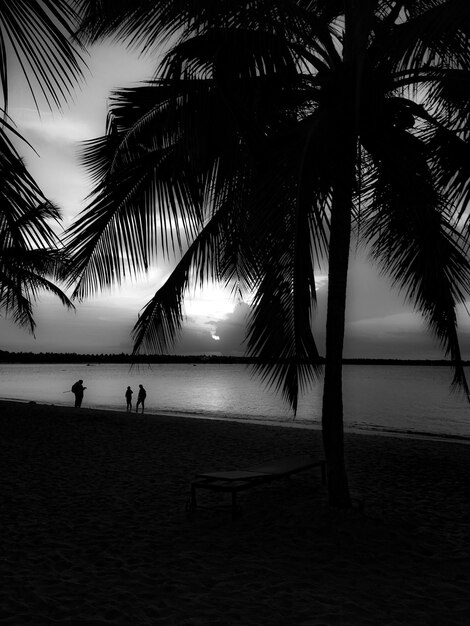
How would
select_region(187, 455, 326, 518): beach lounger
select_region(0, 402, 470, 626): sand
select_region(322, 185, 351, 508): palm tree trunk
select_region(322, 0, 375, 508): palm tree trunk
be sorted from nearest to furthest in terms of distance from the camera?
select_region(0, 402, 470, 626): sand → select_region(322, 0, 375, 508): palm tree trunk → select_region(322, 185, 351, 508): palm tree trunk → select_region(187, 455, 326, 518): beach lounger

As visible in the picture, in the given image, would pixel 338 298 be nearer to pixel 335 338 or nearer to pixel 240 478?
pixel 335 338

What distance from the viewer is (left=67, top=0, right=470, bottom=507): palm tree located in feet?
14.3

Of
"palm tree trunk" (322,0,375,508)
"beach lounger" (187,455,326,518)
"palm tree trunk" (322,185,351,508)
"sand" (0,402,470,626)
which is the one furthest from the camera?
"beach lounger" (187,455,326,518)

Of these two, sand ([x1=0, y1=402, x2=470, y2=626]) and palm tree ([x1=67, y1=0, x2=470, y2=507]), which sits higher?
palm tree ([x1=67, y1=0, x2=470, y2=507])

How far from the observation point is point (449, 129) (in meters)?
5.70

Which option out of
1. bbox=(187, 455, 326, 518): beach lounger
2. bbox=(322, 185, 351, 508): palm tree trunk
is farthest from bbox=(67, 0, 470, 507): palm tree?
bbox=(187, 455, 326, 518): beach lounger

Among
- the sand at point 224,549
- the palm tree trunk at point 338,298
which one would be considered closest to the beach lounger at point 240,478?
the sand at point 224,549

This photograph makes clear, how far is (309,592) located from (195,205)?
14.5ft

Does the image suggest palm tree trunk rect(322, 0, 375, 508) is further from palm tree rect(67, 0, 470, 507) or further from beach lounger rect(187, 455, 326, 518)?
beach lounger rect(187, 455, 326, 518)

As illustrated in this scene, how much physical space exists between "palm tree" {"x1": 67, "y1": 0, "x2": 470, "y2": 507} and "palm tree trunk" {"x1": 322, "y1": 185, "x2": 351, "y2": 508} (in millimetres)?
16

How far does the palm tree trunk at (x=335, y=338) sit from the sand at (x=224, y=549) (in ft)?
2.17

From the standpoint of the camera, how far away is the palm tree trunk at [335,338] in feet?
18.4

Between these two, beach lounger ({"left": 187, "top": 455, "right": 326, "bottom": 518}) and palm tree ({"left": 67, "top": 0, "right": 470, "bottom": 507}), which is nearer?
palm tree ({"left": 67, "top": 0, "right": 470, "bottom": 507})

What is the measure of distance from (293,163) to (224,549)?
12.3 ft
